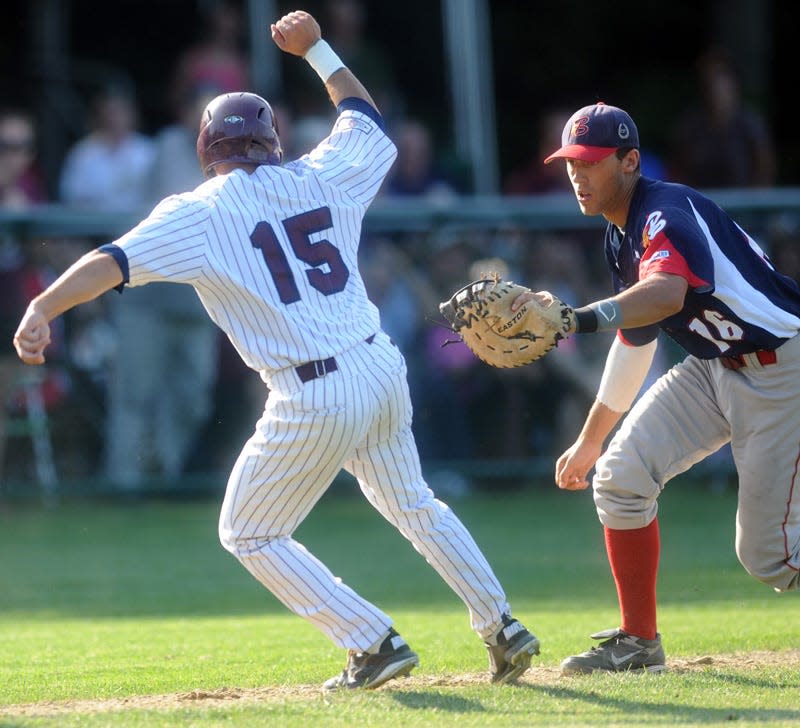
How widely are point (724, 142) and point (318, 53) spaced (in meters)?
7.65

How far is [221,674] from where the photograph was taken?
5680mm

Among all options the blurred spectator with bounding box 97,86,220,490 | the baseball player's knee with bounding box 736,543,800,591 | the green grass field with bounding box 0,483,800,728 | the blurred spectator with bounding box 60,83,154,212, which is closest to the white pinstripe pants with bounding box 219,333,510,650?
the green grass field with bounding box 0,483,800,728

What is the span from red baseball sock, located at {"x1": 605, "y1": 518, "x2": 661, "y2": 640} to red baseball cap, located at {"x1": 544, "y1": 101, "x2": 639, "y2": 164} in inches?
58.1

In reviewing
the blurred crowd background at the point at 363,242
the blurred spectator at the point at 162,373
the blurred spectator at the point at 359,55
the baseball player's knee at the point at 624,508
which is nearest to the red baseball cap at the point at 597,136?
the baseball player's knee at the point at 624,508

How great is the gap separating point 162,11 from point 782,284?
11699 mm

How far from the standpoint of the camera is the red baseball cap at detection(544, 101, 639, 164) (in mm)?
5391

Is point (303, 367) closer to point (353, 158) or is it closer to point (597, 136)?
point (353, 158)

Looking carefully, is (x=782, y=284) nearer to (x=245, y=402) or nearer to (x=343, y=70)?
(x=343, y=70)

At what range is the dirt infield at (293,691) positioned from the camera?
197 inches

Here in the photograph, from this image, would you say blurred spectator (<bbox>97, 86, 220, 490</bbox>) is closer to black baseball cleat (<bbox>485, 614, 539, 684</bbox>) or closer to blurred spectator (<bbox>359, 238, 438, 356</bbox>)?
blurred spectator (<bbox>359, 238, 438, 356</bbox>)

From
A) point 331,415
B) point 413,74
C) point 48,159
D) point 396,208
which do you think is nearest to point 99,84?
point 48,159

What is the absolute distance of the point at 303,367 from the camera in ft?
16.4

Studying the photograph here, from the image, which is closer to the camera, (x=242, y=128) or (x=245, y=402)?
(x=242, y=128)

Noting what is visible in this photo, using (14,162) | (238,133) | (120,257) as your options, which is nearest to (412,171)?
(14,162)
